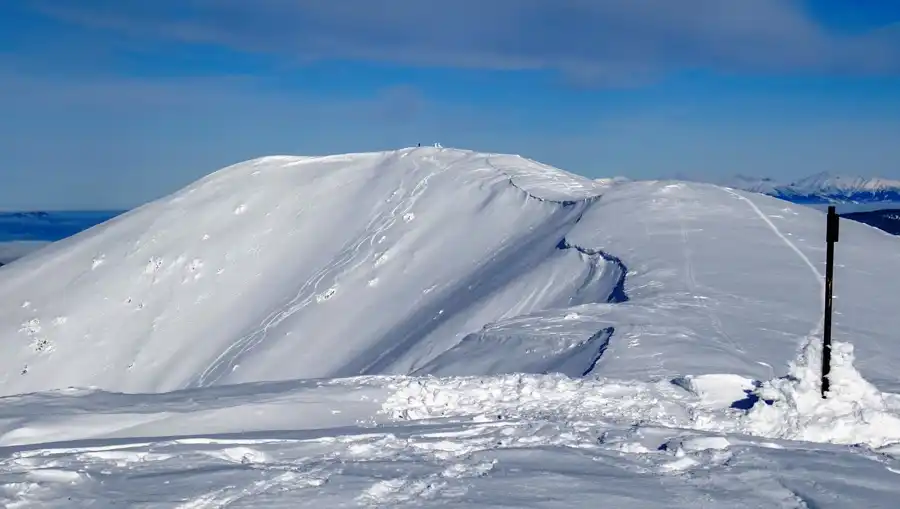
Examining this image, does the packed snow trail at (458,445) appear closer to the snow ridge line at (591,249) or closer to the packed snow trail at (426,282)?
the packed snow trail at (426,282)

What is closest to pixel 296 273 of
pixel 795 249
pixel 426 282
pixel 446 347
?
pixel 426 282

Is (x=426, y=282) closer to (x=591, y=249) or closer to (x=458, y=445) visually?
(x=591, y=249)

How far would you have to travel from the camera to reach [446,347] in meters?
22.5

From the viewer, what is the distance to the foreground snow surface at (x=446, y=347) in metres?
Result: 6.36

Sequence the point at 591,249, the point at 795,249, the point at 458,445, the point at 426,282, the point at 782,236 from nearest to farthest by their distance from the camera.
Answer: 1. the point at 458,445
2. the point at 795,249
3. the point at 782,236
4. the point at 591,249
5. the point at 426,282

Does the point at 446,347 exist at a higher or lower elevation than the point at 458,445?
lower

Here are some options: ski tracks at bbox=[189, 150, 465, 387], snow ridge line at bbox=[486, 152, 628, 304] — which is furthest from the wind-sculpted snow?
snow ridge line at bbox=[486, 152, 628, 304]

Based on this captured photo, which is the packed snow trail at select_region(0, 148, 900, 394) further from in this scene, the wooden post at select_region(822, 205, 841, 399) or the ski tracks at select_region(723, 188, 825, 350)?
the wooden post at select_region(822, 205, 841, 399)

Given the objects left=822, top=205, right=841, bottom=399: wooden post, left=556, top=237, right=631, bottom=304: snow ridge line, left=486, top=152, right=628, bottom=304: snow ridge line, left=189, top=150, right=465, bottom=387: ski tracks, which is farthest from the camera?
left=189, top=150, right=465, bottom=387: ski tracks

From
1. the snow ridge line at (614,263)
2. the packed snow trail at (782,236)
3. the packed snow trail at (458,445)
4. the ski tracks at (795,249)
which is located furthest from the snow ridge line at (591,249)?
the packed snow trail at (458,445)

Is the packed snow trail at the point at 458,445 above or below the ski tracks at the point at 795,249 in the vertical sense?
below

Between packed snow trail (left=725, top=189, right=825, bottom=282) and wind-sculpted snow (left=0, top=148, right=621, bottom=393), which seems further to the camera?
wind-sculpted snow (left=0, top=148, right=621, bottom=393)

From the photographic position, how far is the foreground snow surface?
6363 millimetres

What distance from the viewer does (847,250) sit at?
71.4 feet
